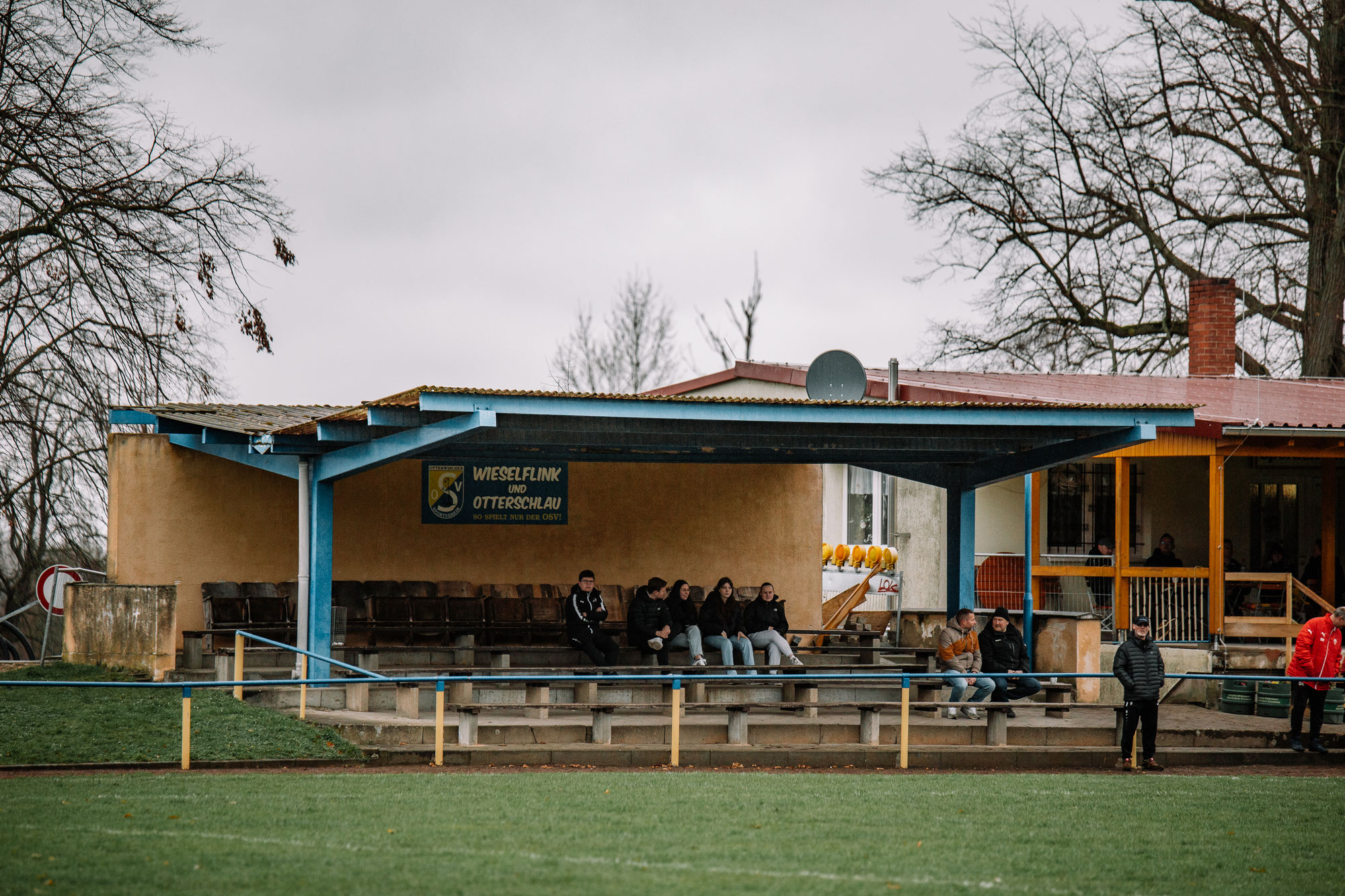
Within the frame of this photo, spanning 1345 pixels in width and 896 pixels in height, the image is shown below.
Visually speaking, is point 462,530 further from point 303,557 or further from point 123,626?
point 123,626

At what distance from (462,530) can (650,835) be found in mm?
9556

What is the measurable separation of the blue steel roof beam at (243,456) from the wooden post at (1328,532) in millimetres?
14189

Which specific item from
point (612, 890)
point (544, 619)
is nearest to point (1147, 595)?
point (544, 619)

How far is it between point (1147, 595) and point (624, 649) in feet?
24.2

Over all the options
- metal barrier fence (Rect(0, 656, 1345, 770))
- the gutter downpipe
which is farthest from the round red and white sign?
metal barrier fence (Rect(0, 656, 1345, 770))

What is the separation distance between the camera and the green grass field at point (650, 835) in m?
6.56

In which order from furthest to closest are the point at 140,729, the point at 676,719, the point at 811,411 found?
the point at 811,411 < the point at 140,729 < the point at 676,719

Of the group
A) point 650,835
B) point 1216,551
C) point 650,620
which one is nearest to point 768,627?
Answer: point 650,620

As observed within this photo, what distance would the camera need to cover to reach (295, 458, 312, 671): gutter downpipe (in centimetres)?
1338

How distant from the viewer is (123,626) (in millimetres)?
13852

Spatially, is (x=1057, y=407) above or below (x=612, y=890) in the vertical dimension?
above

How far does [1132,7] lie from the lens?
29203mm

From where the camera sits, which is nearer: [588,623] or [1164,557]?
[588,623]

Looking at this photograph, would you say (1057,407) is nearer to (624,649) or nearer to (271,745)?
(624,649)
